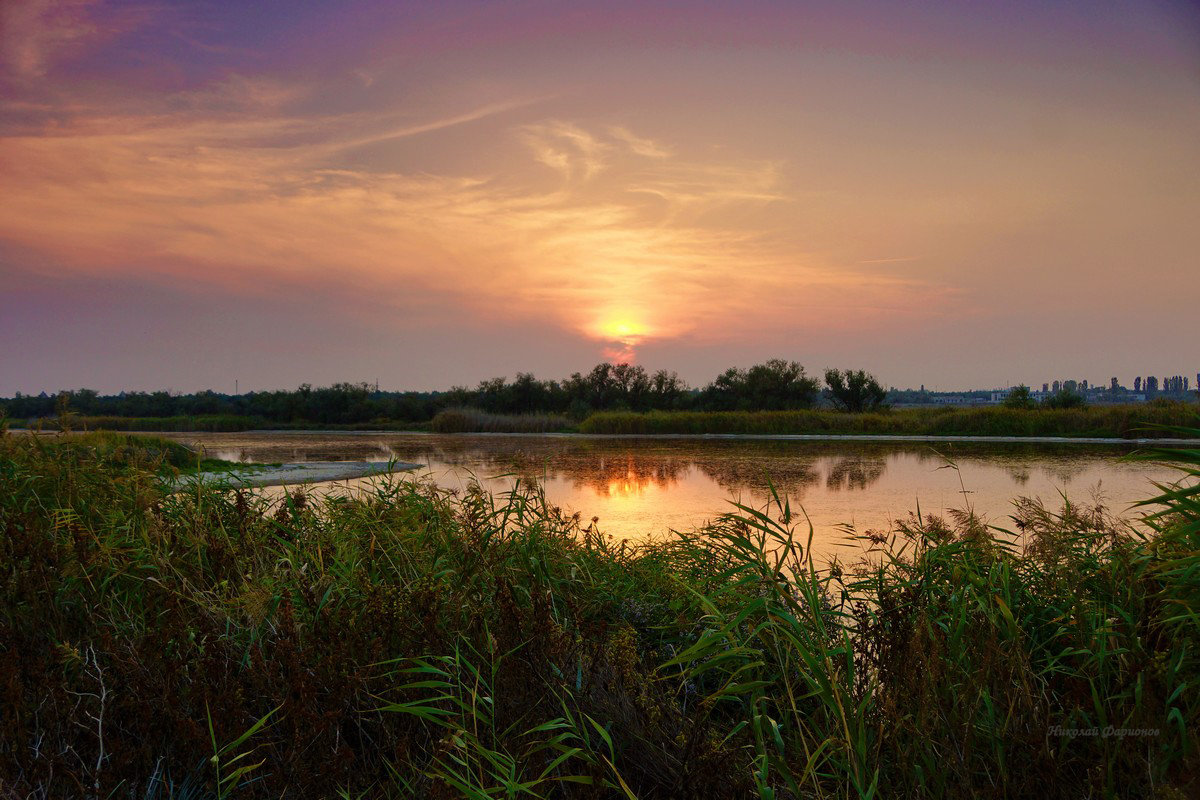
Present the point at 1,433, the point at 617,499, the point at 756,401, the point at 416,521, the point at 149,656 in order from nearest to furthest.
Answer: the point at 149,656 < the point at 416,521 < the point at 1,433 < the point at 617,499 < the point at 756,401

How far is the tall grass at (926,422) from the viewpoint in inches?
860

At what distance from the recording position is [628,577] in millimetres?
4000

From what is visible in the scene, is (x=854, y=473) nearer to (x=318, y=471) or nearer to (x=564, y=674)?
(x=318, y=471)

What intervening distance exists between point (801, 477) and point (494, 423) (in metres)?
21.2

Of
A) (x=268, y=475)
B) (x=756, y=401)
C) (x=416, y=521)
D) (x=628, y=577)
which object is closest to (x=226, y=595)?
(x=416, y=521)

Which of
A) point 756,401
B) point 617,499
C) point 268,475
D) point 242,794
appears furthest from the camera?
point 756,401

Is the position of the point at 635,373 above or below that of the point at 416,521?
above

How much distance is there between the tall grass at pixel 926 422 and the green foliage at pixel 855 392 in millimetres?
5006

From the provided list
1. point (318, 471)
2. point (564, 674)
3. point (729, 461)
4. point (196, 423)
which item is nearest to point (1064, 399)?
point (729, 461)

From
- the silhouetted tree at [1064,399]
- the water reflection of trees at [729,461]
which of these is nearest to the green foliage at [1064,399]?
the silhouetted tree at [1064,399]

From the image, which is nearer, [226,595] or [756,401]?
[226,595]

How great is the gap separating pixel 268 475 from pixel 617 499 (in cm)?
662

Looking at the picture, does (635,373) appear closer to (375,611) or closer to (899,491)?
(899,491)

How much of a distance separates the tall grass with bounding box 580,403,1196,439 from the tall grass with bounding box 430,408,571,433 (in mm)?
2437
